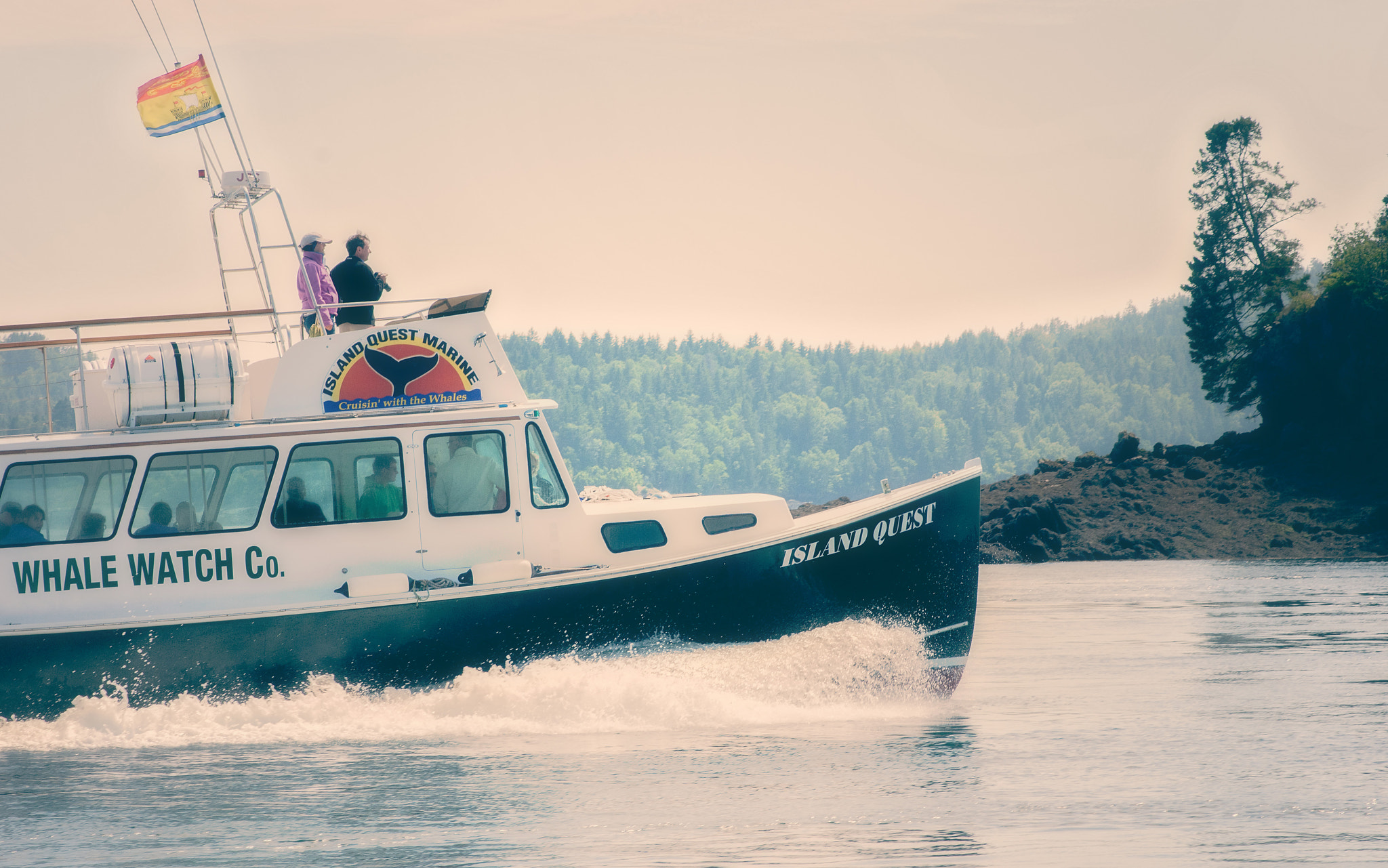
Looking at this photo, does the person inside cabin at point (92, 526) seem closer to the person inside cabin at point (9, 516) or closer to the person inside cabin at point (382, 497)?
the person inside cabin at point (9, 516)

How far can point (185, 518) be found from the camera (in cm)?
1018

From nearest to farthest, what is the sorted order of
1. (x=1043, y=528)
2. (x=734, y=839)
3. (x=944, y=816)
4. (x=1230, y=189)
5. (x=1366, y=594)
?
(x=734, y=839)
(x=944, y=816)
(x=1366, y=594)
(x=1043, y=528)
(x=1230, y=189)

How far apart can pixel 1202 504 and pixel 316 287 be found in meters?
42.3

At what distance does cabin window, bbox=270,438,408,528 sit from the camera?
33.4ft

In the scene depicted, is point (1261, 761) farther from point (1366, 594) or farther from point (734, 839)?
point (1366, 594)

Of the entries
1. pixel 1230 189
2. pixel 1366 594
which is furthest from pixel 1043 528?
pixel 1230 189

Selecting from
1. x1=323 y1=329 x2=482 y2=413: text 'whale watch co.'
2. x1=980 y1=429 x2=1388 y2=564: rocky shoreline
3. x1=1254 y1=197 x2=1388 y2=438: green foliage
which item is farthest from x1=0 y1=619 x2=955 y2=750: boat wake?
x1=1254 y1=197 x2=1388 y2=438: green foliage

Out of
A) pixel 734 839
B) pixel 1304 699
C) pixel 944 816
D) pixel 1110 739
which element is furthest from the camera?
pixel 1304 699

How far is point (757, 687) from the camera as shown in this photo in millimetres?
10359

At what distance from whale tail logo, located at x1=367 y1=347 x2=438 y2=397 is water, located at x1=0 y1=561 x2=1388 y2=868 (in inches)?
97.4

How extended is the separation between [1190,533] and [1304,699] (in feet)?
114

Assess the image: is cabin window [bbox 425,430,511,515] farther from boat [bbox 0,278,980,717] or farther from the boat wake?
the boat wake

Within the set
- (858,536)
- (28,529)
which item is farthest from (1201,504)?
(28,529)

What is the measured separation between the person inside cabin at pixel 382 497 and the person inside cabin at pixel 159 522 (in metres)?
1.49
